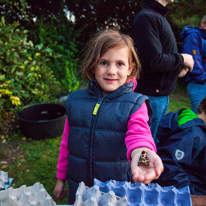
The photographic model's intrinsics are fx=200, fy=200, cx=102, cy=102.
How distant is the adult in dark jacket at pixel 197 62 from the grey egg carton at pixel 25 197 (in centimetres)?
239

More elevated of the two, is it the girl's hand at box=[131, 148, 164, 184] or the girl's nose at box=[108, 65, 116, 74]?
the girl's nose at box=[108, 65, 116, 74]

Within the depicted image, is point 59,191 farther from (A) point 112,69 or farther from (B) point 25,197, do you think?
(A) point 112,69

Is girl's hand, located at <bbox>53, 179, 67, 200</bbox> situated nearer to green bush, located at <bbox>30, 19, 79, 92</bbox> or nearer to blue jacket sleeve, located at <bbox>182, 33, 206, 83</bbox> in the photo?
blue jacket sleeve, located at <bbox>182, 33, 206, 83</bbox>

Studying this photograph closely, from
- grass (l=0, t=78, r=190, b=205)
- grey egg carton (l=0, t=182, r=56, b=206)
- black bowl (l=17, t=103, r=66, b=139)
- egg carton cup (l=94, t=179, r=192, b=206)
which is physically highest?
grey egg carton (l=0, t=182, r=56, b=206)

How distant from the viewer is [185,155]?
146cm

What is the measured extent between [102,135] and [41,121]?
2456 mm

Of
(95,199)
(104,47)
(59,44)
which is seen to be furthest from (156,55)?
(59,44)

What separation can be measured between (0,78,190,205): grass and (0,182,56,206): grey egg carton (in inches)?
76.7

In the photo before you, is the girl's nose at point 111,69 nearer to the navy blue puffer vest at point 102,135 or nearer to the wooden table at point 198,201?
the navy blue puffer vest at point 102,135

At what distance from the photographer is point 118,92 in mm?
1320

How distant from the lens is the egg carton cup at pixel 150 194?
84 centimetres

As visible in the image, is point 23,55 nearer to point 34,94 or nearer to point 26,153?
point 34,94

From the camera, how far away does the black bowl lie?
352 centimetres

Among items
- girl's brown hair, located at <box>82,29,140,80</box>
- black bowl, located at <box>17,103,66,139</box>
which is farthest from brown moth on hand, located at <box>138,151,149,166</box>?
black bowl, located at <box>17,103,66,139</box>
